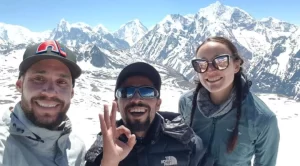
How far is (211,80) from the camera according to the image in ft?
29.1

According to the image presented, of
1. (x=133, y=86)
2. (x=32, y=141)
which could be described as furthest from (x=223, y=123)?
(x=32, y=141)

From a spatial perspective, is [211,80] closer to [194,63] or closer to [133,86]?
[194,63]

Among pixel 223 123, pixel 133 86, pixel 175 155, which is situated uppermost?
pixel 133 86

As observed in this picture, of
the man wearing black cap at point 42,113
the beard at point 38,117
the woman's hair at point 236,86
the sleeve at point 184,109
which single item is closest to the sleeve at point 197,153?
the woman's hair at point 236,86

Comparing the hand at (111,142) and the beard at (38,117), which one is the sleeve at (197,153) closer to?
the hand at (111,142)

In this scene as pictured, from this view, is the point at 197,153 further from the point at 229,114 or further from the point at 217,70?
the point at 217,70

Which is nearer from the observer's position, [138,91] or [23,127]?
[23,127]

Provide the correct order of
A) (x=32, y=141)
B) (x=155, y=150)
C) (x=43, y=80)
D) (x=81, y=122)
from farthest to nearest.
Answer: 1. (x=81, y=122)
2. (x=155, y=150)
3. (x=43, y=80)
4. (x=32, y=141)

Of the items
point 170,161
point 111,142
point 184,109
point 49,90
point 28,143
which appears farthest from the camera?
point 184,109

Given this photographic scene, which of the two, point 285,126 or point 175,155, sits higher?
point 175,155

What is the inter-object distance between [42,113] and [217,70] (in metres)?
4.79

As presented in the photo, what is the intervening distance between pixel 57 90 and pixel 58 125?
2.68 ft

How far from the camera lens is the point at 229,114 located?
28.9ft

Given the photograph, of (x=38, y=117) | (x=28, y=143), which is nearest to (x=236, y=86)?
(x=38, y=117)
